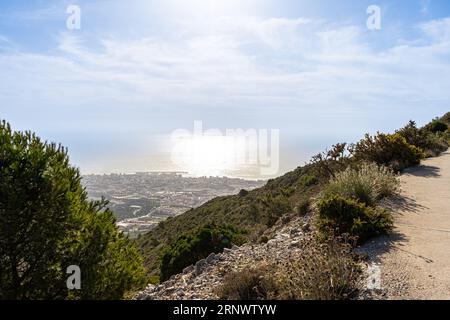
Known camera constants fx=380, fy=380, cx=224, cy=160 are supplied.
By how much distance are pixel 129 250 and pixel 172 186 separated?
78.7 metres

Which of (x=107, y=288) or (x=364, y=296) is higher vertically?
(x=364, y=296)

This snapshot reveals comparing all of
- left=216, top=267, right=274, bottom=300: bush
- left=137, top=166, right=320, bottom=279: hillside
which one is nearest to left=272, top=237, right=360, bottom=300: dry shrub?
left=216, top=267, right=274, bottom=300: bush

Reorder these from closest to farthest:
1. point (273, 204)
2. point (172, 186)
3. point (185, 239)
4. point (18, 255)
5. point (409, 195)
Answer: point (18, 255) < point (409, 195) < point (273, 204) < point (185, 239) < point (172, 186)

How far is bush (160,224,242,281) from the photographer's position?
16578 mm

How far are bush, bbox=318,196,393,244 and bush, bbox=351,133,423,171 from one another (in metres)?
7.30

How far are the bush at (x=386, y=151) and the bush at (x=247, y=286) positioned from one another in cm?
991

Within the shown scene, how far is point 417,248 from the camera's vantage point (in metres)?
6.52

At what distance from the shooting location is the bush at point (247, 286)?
554 centimetres

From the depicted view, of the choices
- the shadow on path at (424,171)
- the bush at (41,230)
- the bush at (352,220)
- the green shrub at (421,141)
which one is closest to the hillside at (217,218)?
the green shrub at (421,141)

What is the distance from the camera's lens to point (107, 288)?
8.93m

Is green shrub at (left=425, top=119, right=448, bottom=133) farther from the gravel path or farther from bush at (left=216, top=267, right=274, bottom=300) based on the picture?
bush at (left=216, top=267, right=274, bottom=300)
